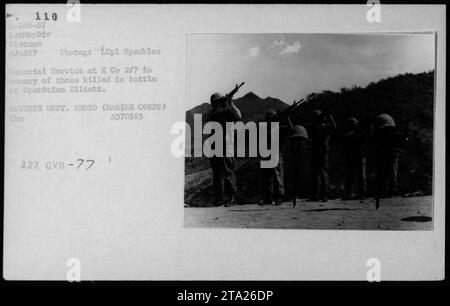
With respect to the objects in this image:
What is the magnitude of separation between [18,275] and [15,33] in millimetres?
1003

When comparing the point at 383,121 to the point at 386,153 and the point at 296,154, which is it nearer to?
the point at 386,153

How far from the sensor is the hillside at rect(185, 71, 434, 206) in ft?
8.73

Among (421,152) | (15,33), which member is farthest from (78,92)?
(421,152)

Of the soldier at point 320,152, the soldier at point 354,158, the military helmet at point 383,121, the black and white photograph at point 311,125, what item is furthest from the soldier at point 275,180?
the military helmet at point 383,121

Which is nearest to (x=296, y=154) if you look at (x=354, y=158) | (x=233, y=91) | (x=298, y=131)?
(x=298, y=131)

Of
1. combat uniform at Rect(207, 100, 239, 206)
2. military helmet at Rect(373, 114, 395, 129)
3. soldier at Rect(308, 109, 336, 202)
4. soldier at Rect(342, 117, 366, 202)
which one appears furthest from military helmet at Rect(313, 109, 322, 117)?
combat uniform at Rect(207, 100, 239, 206)

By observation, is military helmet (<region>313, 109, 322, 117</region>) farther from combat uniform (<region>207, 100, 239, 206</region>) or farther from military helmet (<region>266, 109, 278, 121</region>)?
combat uniform (<region>207, 100, 239, 206</region>)

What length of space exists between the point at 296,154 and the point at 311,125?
14 centimetres

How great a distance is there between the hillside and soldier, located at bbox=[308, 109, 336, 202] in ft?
0.10

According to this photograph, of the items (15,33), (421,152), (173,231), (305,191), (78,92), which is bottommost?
(173,231)

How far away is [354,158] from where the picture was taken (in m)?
2.69

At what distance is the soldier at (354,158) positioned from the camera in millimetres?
2680
